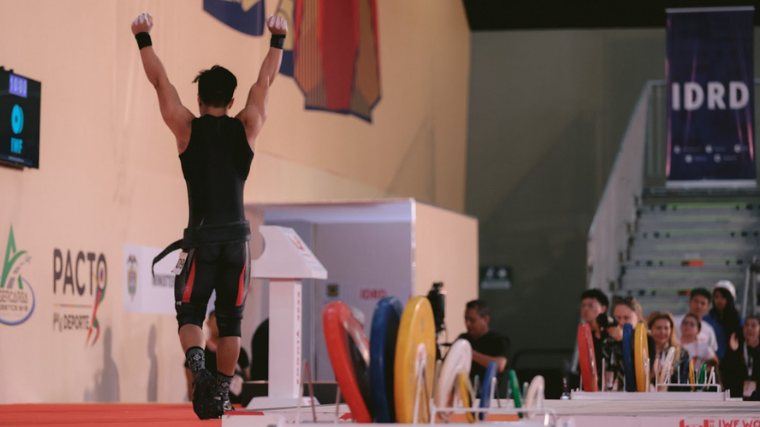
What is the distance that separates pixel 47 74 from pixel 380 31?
6.50 m

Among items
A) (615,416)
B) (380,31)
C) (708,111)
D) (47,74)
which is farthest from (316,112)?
(615,416)

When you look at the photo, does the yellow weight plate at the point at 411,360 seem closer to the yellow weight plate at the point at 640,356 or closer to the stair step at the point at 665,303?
the yellow weight plate at the point at 640,356

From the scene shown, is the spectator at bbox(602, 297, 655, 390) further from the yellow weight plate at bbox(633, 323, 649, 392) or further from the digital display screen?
the digital display screen

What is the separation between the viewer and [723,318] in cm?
975

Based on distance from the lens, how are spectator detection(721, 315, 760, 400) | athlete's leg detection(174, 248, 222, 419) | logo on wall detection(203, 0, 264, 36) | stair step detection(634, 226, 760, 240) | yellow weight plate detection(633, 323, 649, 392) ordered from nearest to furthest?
1. athlete's leg detection(174, 248, 222, 419)
2. yellow weight plate detection(633, 323, 649, 392)
3. spectator detection(721, 315, 760, 400)
4. logo on wall detection(203, 0, 264, 36)
5. stair step detection(634, 226, 760, 240)

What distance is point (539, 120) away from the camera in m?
16.5

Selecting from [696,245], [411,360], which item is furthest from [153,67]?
[696,245]

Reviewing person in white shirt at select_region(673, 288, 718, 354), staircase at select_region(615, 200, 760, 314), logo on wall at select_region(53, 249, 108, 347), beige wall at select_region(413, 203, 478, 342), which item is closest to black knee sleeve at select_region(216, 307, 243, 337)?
logo on wall at select_region(53, 249, 108, 347)

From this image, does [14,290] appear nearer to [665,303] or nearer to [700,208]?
[665,303]

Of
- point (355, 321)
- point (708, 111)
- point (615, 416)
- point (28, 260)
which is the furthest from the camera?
point (708, 111)

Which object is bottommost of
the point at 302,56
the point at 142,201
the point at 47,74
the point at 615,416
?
the point at 615,416

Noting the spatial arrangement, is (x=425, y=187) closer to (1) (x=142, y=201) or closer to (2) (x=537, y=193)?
(2) (x=537, y=193)

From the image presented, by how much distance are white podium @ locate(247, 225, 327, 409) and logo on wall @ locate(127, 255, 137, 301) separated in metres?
1.73

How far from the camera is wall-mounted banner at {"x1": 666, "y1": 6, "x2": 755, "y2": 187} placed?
1389 cm
